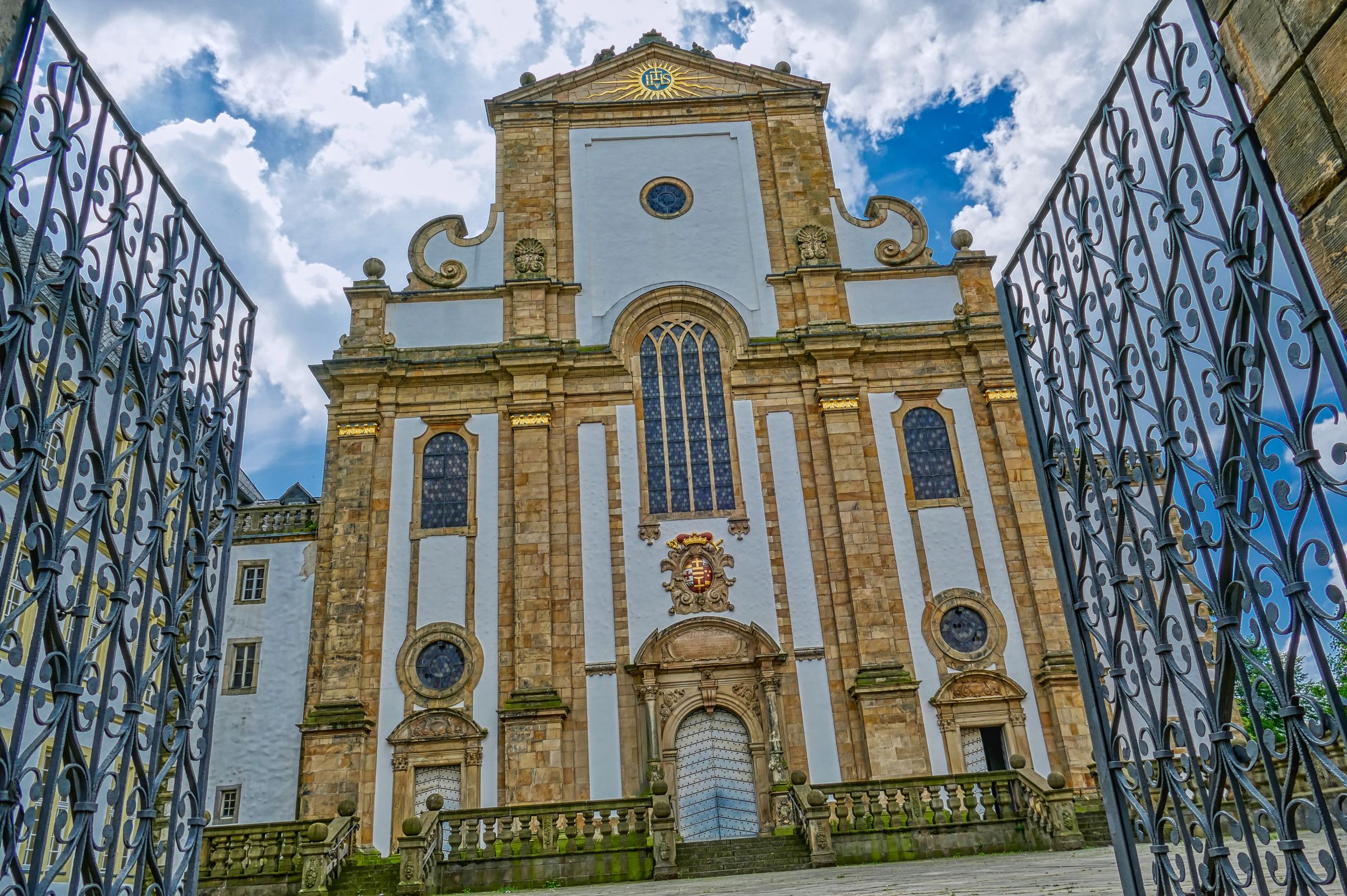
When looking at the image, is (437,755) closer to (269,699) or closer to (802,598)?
(269,699)

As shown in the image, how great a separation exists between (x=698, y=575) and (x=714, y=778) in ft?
12.0

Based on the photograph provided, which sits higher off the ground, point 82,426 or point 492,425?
point 492,425

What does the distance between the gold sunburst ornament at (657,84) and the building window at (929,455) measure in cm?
935

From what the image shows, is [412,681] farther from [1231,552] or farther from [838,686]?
[1231,552]

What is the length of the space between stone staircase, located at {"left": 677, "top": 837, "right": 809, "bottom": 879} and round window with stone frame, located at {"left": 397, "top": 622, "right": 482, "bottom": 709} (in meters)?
5.65

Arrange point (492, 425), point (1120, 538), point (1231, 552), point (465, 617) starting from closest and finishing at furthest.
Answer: point (1231, 552)
point (1120, 538)
point (465, 617)
point (492, 425)

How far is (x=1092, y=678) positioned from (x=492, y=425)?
55.2ft

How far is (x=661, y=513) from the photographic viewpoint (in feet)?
66.0

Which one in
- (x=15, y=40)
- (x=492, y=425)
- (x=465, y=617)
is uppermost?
(x=492, y=425)

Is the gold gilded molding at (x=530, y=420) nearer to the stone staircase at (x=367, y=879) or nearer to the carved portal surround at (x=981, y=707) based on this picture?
the stone staircase at (x=367, y=879)

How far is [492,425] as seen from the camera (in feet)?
68.6

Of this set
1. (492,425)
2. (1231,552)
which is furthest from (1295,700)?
(492,425)

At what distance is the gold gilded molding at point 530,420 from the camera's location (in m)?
20.6

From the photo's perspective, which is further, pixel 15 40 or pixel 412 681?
pixel 412 681
